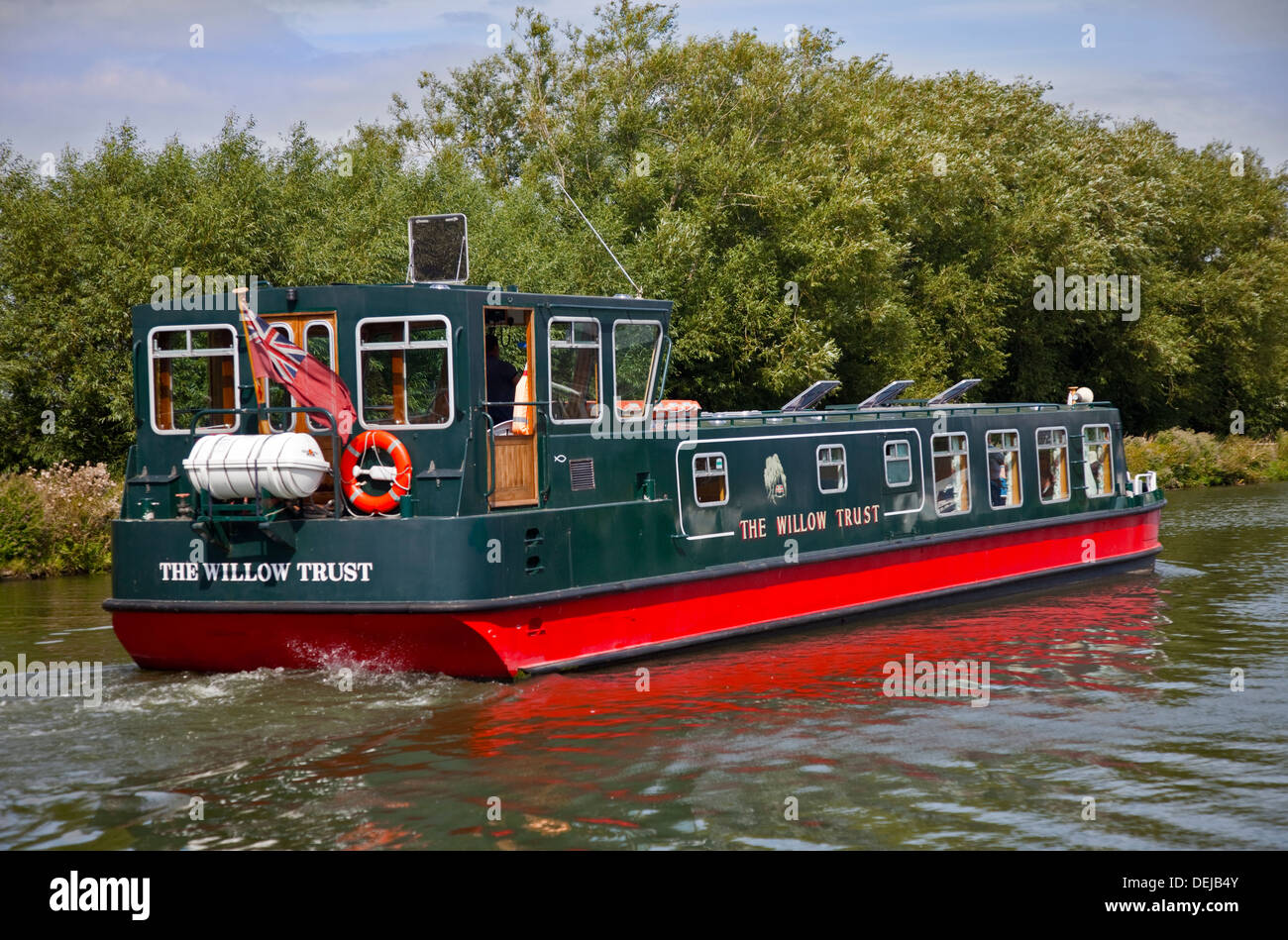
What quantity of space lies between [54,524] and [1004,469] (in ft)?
48.1

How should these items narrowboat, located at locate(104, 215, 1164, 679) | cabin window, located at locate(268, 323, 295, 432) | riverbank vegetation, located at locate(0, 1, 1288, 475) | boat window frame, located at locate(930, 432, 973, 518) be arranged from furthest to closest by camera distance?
riverbank vegetation, located at locate(0, 1, 1288, 475), boat window frame, located at locate(930, 432, 973, 518), cabin window, located at locate(268, 323, 295, 432), narrowboat, located at locate(104, 215, 1164, 679)

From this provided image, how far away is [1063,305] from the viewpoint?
43906mm

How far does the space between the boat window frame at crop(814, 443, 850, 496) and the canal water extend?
6.90 feet

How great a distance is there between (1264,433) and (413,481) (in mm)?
47979

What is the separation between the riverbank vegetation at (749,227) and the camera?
1019 inches

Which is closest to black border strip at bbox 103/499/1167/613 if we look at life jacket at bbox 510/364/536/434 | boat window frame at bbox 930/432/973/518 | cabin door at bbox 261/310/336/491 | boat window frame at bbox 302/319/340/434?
cabin door at bbox 261/310/336/491

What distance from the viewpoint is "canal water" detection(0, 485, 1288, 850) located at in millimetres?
8312

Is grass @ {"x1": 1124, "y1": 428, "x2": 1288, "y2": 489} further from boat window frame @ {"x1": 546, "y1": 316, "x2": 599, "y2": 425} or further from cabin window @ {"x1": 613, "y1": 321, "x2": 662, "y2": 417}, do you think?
boat window frame @ {"x1": 546, "y1": 316, "x2": 599, "y2": 425}

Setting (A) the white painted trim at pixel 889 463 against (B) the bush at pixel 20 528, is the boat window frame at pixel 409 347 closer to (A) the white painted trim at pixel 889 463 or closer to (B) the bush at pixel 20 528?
(A) the white painted trim at pixel 889 463

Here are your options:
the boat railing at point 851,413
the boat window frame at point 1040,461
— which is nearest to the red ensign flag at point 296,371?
the boat railing at point 851,413

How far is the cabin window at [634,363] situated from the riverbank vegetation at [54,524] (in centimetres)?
1093

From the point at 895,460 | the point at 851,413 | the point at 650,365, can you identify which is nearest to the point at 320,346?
the point at 650,365

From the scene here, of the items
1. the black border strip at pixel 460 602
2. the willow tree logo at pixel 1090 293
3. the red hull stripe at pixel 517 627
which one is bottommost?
the red hull stripe at pixel 517 627

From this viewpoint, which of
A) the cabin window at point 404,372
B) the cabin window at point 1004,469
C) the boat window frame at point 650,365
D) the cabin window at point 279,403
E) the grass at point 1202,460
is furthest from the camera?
the grass at point 1202,460
